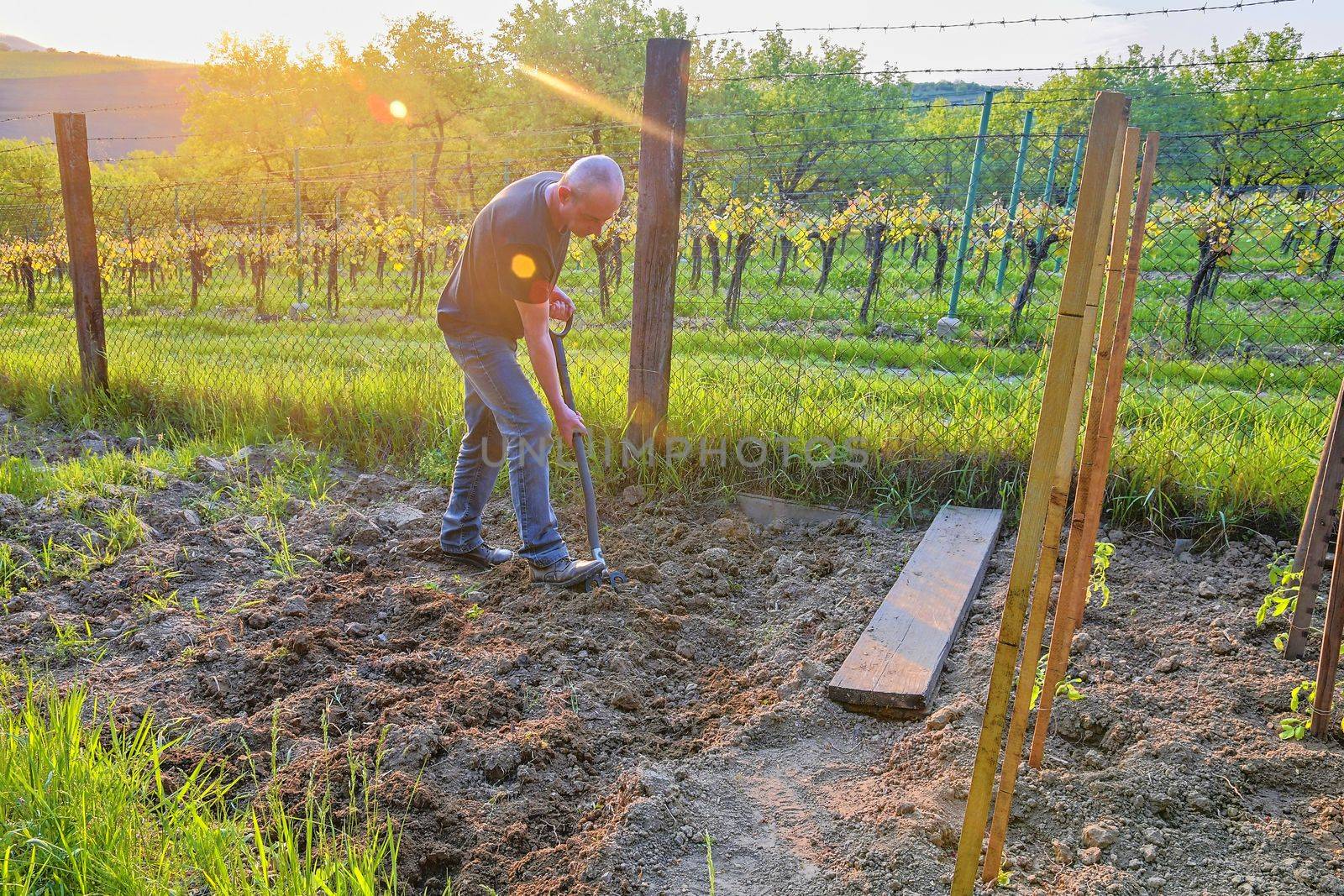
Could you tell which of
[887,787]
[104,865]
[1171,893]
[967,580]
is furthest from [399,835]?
[967,580]

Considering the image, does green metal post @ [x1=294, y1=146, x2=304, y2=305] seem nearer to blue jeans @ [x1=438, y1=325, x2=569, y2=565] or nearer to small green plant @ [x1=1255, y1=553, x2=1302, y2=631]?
blue jeans @ [x1=438, y1=325, x2=569, y2=565]

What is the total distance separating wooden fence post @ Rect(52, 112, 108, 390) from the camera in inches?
238

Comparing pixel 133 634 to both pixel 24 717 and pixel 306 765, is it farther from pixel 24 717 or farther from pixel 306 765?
pixel 306 765

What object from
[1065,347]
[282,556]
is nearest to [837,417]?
[282,556]

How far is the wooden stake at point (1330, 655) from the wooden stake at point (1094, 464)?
0.67 meters

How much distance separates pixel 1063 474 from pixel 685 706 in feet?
5.49

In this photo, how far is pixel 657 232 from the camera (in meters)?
4.20

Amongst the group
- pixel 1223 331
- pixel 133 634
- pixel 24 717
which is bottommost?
pixel 133 634

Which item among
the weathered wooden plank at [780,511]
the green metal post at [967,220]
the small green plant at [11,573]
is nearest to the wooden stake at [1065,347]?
the weathered wooden plank at [780,511]

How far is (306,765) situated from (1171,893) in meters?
2.03

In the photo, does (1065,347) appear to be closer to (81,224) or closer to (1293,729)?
(1293,729)

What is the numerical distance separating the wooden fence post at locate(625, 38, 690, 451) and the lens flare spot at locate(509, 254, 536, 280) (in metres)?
1.16

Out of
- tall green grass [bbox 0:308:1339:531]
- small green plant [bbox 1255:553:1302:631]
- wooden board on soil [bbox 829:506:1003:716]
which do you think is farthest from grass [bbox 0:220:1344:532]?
small green plant [bbox 1255:553:1302:631]

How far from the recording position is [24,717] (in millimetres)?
2125
